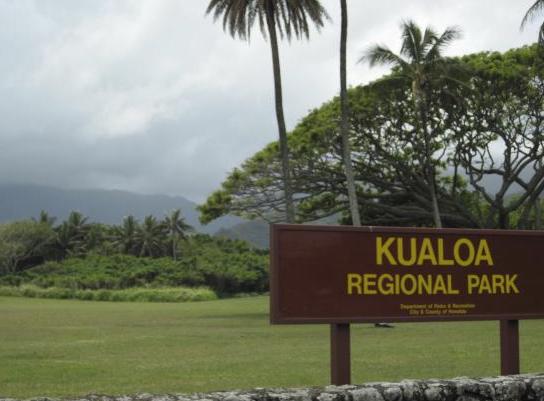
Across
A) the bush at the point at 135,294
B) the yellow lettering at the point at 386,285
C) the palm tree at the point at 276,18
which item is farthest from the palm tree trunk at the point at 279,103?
the bush at the point at 135,294

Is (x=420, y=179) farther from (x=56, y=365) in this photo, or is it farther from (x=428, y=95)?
(x=56, y=365)

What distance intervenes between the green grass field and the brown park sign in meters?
3.16

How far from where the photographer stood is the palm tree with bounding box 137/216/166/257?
338ft

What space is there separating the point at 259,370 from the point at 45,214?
316 ft

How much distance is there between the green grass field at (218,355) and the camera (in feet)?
42.7

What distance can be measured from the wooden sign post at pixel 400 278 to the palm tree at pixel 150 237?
9329cm

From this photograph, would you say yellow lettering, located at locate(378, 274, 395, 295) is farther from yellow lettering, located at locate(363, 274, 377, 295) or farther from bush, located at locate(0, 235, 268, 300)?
bush, located at locate(0, 235, 268, 300)

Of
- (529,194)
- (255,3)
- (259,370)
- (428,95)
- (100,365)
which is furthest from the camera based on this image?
(529,194)

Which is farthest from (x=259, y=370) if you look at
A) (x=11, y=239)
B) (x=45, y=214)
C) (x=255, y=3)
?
(x=45, y=214)

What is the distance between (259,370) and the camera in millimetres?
14422

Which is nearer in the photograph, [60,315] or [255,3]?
[255,3]

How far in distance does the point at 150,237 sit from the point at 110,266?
3556 centimetres

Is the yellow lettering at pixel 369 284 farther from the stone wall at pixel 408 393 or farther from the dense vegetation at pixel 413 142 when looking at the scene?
the dense vegetation at pixel 413 142

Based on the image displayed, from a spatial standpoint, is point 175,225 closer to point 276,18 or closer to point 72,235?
point 72,235
